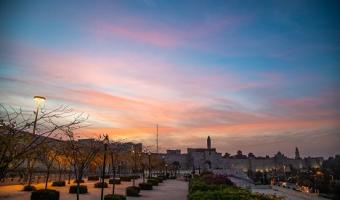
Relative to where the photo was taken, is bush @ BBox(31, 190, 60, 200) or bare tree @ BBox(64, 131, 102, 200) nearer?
bare tree @ BBox(64, 131, 102, 200)

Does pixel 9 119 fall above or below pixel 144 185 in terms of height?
above

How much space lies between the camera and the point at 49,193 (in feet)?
69.8

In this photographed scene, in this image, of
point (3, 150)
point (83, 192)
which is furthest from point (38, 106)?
point (83, 192)

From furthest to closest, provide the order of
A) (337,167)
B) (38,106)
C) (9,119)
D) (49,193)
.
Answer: (337,167)
(49,193)
(38,106)
(9,119)

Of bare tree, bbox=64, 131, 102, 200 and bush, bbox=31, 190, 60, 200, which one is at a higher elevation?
bare tree, bbox=64, 131, 102, 200

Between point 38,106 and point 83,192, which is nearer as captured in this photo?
point 38,106

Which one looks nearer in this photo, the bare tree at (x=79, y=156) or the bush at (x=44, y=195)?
the bare tree at (x=79, y=156)

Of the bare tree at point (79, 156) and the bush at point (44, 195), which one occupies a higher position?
the bare tree at point (79, 156)

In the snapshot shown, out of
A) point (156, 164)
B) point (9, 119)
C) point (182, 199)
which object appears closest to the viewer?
point (9, 119)

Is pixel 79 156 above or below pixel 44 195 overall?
above

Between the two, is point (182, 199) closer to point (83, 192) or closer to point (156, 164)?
point (83, 192)

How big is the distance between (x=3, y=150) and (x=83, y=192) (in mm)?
22283

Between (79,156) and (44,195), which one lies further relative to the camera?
(79,156)

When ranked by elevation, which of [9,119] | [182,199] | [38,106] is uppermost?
[38,106]
